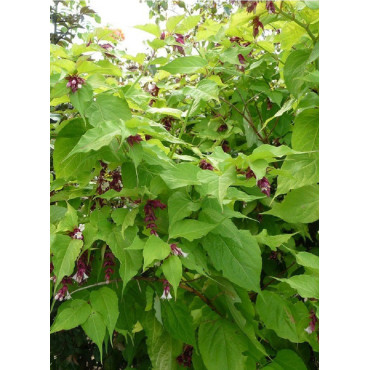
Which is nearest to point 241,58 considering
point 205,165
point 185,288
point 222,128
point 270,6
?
point 222,128

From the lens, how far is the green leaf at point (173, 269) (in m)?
0.73

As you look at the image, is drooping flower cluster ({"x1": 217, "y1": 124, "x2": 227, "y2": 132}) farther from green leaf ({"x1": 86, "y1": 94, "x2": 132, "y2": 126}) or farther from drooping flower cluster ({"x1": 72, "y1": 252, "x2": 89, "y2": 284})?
drooping flower cluster ({"x1": 72, "y1": 252, "x2": 89, "y2": 284})

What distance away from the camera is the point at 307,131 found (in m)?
0.95

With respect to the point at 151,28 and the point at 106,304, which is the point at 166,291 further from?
the point at 151,28

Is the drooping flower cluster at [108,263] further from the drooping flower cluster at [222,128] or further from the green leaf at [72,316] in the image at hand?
the drooping flower cluster at [222,128]

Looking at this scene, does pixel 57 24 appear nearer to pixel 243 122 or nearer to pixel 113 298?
pixel 243 122

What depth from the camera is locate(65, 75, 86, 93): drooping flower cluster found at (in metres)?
0.83

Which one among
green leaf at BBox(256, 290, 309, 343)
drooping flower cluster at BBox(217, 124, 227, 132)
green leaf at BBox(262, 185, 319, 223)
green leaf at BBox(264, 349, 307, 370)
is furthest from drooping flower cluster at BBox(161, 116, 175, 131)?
green leaf at BBox(264, 349, 307, 370)

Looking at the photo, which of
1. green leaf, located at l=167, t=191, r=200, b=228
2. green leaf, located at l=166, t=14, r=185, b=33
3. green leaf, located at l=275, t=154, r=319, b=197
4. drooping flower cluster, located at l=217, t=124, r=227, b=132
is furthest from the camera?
drooping flower cluster, located at l=217, t=124, r=227, b=132

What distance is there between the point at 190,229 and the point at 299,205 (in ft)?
1.04

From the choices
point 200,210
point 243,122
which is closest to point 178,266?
point 200,210

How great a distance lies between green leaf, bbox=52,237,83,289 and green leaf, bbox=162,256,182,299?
0.17 metres

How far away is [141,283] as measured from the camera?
37.3 inches

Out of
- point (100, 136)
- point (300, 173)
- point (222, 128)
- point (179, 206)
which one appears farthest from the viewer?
point (222, 128)
